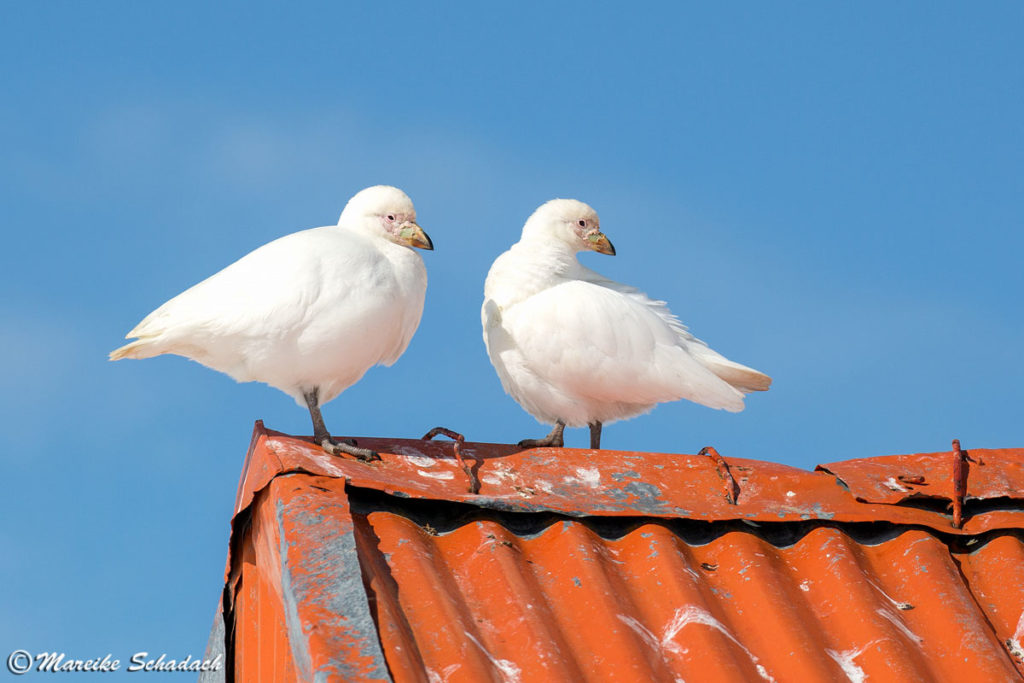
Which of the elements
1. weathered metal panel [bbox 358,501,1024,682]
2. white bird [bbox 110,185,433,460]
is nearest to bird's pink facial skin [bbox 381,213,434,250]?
white bird [bbox 110,185,433,460]

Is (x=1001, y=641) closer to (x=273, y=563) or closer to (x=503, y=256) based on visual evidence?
(x=273, y=563)

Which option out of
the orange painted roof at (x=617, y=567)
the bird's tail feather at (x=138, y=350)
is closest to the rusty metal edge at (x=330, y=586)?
the orange painted roof at (x=617, y=567)

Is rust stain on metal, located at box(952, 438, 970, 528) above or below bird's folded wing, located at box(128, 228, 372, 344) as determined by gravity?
below

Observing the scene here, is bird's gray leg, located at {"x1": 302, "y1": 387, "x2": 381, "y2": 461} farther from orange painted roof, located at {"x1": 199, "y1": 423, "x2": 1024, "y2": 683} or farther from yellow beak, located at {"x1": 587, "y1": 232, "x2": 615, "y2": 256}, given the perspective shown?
yellow beak, located at {"x1": 587, "y1": 232, "x2": 615, "y2": 256}

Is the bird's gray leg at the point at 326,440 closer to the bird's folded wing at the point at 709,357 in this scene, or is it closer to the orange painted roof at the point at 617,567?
the orange painted roof at the point at 617,567

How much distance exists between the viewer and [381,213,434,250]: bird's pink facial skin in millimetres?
6207

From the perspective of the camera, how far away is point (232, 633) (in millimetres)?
4602

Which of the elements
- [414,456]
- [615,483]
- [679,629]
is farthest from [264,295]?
[679,629]

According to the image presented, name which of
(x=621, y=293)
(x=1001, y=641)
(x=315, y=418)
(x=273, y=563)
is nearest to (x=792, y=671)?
(x=1001, y=641)

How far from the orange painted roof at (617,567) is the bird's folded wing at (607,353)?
1757 mm

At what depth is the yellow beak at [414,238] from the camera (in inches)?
244

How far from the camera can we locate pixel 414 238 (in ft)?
20.4

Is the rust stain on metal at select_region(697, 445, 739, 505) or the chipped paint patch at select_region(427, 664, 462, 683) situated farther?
the rust stain on metal at select_region(697, 445, 739, 505)

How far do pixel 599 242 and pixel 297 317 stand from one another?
3064 mm
